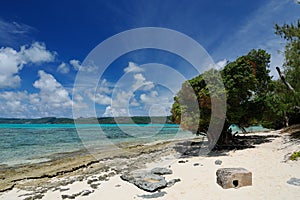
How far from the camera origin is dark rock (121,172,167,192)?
294 inches

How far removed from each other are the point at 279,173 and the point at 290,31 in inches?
405

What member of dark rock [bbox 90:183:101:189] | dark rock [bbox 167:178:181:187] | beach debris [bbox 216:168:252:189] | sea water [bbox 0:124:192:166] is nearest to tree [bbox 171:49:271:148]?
dark rock [bbox 167:178:181:187]

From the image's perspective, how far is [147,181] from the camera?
8062 millimetres

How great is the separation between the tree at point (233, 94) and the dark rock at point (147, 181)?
6205 mm

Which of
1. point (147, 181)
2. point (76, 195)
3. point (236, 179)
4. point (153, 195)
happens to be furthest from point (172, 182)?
point (76, 195)

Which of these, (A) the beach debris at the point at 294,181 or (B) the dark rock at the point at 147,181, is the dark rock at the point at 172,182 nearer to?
(B) the dark rock at the point at 147,181

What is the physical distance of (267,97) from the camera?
566 inches

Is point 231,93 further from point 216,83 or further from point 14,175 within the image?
point 14,175

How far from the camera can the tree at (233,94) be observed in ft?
42.5

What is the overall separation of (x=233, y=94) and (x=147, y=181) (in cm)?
789

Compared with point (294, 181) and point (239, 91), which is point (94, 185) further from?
point (239, 91)

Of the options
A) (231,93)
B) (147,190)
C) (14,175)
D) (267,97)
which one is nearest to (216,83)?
(231,93)

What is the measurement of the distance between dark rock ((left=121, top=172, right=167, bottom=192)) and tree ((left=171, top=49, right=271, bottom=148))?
20.4 ft

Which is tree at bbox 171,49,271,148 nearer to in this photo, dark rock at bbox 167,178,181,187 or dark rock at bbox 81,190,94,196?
dark rock at bbox 167,178,181,187
